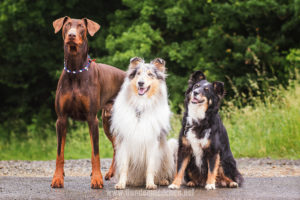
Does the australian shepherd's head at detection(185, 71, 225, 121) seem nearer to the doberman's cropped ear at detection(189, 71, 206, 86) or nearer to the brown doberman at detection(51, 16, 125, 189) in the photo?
the doberman's cropped ear at detection(189, 71, 206, 86)

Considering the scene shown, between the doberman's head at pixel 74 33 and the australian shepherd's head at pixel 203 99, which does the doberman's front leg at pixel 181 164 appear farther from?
the doberman's head at pixel 74 33

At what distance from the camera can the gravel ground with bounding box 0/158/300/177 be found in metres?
8.33

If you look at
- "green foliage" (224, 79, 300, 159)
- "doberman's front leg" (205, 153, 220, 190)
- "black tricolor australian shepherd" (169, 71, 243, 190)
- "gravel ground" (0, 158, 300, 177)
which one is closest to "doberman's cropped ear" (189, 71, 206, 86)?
"black tricolor australian shepherd" (169, 71, 243, 190)

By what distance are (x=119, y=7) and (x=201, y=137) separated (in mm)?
15069

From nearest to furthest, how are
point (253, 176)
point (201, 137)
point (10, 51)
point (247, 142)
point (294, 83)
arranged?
point (201, 137)
point (253, 176)
point (247, 142)
point (294, 83)
point (10, 51)

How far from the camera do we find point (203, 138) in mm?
6363

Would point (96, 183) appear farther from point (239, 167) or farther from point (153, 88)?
point (239, 167)

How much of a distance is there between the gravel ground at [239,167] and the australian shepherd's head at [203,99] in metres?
2.36

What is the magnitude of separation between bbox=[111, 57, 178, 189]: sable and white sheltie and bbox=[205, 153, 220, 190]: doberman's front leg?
2.58 feet

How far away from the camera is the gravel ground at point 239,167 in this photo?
27.3ft

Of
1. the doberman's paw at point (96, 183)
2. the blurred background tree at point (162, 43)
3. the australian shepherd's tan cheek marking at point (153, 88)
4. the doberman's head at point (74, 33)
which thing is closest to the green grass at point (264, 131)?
the blurred background tree at point (162, 43)

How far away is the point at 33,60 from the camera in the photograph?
20312mm

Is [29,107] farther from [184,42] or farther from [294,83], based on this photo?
[294,83]

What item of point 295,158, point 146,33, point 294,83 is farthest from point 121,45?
point 295,158
